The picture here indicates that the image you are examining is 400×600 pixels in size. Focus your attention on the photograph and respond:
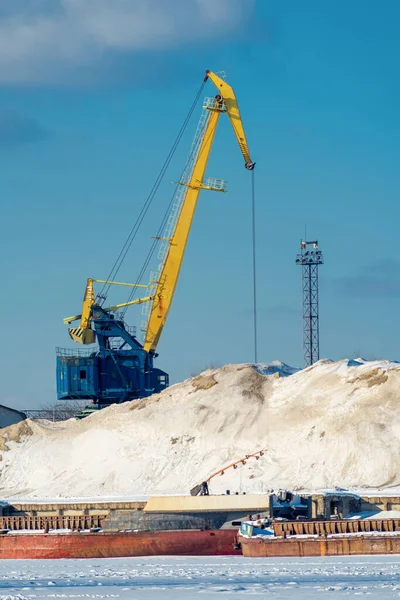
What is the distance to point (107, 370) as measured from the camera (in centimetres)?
10388

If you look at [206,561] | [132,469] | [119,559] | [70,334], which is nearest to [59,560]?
[119,559]

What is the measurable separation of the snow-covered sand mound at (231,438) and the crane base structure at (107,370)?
12953 millimetres

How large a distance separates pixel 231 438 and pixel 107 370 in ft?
81.3

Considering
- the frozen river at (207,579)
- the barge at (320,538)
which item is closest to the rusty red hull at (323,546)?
the barge at (320,538)

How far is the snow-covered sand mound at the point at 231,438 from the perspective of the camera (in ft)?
246

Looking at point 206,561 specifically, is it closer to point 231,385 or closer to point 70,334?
point 231,385

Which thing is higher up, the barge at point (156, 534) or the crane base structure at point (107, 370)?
the crane base structure at point (107, 370)

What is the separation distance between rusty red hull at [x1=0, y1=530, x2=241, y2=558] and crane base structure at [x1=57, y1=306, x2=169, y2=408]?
35.8m

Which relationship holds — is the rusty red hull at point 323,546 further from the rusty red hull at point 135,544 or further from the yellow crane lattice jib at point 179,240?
the yellow crane lattice jib at point 179,240

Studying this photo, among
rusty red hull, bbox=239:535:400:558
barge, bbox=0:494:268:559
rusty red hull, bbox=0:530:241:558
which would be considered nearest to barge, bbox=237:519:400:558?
rusty red hull, bbox=239:535:400:558

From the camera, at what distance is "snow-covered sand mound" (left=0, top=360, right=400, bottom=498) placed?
7500 centimetres

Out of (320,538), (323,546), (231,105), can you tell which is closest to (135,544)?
(320,538)

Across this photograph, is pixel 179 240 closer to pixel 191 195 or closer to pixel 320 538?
pixel 191 195

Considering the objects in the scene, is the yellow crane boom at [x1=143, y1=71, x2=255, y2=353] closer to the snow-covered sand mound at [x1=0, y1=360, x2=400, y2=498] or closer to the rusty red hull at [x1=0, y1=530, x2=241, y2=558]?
the snow-covered sand mound at [x1=0, y1=360, x2=400, y2=498]
